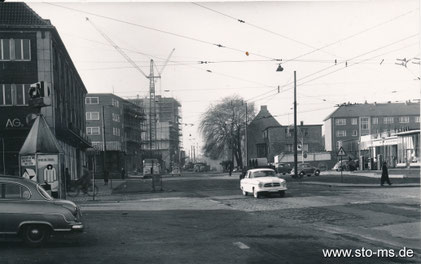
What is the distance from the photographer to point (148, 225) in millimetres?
Answer: 13625

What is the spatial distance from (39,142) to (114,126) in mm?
51490

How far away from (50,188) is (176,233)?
17.5ft

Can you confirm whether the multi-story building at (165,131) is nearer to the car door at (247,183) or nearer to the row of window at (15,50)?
the row of window at (15,50)

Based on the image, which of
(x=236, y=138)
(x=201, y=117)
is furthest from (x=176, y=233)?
(x=236, y=138)

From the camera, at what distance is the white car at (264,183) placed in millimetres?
22984

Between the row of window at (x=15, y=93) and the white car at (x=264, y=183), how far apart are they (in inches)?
618

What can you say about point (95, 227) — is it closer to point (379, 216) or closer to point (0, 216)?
point (0, 216)

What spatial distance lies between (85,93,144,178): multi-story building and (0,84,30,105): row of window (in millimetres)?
23676

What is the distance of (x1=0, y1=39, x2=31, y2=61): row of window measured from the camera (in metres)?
31.1

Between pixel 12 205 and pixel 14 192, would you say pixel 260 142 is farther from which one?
pixel 12 205

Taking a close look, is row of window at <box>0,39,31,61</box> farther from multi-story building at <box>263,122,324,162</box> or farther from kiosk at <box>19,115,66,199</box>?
multi-story building at <box>263,122,324,162</box>

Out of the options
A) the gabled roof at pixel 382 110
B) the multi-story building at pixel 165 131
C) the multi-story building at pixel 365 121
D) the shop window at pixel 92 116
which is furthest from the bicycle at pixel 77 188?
the gabled roof at pixel 382 110

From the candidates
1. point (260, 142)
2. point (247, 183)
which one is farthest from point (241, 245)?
point (260, 142)

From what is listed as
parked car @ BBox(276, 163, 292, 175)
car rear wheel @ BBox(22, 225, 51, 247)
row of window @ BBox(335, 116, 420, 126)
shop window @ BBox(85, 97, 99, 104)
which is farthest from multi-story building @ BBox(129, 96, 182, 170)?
car rear wheel @ BBox(22, 225, 51, 247)
